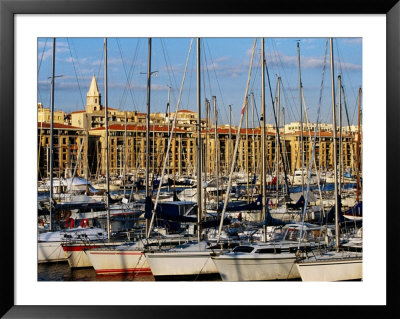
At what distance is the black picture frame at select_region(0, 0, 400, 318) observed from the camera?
25.4 feet

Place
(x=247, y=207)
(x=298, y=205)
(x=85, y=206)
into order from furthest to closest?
(x=85, y=206) < (x=298, y=205) < (x=247, y=207)

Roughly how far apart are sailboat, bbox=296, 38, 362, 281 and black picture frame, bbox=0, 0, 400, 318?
2.74 ft

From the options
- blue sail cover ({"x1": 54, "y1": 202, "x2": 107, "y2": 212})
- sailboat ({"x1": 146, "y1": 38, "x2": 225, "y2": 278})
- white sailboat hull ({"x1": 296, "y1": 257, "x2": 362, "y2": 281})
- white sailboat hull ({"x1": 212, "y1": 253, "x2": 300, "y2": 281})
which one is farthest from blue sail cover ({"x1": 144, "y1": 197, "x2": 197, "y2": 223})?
white sailboat hull ({"x1": 296, "y1": 257, "x2": 362, "y2": 281})

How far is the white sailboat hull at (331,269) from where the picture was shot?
28.0ft

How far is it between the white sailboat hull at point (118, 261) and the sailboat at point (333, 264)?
2.78m

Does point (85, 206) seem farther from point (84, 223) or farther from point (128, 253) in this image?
point (128, 253)

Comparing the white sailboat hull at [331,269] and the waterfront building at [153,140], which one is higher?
the waterfront building at [153,140]

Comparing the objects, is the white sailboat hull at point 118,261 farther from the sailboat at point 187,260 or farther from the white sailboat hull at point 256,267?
the white sailboat hull at point 256,267
